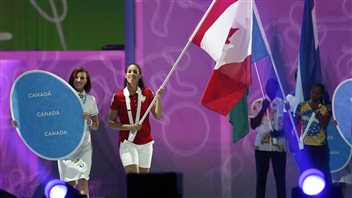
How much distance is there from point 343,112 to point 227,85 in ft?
5.89

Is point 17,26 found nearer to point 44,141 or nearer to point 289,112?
point 44,141

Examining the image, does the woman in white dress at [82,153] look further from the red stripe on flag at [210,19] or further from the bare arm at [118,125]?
the red stripe on flag at [210,19]

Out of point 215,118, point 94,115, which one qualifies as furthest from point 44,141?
point 215,118

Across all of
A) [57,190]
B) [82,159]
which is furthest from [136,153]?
[57,190]

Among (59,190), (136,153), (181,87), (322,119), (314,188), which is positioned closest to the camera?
(314,188)

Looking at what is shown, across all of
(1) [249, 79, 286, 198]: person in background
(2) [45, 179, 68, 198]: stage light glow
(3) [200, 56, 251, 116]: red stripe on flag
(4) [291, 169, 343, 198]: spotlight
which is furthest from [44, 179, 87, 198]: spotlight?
(1) [249, 79, 286, 198]: person in background

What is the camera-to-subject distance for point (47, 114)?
6523 millimetres

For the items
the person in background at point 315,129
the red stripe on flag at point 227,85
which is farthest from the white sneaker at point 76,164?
the person in background at point 315,129

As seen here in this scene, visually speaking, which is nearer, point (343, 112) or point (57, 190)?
point (57, 190)

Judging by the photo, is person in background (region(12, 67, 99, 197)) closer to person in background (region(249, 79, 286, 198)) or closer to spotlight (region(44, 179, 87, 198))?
person in background (region(249, 79, 286, 198))

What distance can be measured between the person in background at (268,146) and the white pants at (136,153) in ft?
3.89

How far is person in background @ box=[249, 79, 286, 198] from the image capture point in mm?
6844

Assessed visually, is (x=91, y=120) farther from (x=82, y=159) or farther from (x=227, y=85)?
(x=227, y=85)

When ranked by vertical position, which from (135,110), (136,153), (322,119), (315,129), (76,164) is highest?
(135,110)
